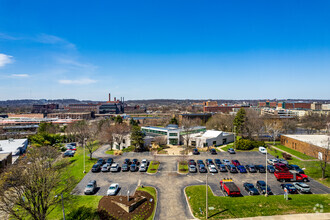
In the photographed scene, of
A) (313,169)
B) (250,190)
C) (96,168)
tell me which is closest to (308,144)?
(313,169)

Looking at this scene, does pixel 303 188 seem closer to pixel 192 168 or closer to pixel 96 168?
pixel 192 168

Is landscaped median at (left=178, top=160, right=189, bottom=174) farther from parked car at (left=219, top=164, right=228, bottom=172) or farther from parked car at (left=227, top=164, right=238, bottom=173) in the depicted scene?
parked car at (left=227, top=164, right=238, bottom=173)

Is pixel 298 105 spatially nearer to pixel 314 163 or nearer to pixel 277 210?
pixel 314 163

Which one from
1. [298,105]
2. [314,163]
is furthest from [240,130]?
[298,105]

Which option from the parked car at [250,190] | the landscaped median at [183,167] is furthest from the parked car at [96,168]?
the parked car at [250,190]

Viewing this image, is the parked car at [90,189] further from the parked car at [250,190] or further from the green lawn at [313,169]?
the green lawn at [313,169]
